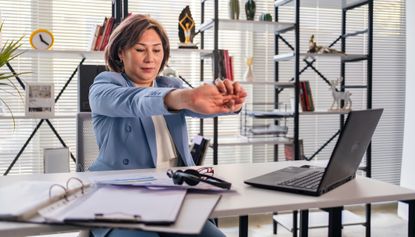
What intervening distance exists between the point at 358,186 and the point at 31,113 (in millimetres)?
2015

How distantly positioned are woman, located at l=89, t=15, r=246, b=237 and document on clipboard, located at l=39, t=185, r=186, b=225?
141mm

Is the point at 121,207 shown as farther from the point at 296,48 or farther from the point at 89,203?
the point at 296,48

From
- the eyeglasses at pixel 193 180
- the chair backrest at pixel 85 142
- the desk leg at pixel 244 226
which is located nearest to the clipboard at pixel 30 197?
the eyeglasses at pixel 193 180

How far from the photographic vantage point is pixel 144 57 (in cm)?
153

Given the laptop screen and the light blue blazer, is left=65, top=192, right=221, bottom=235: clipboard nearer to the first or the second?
the laptop screen

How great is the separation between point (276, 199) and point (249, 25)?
7.16ft

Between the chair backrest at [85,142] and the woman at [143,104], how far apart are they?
608 millimetres

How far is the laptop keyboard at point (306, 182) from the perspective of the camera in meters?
1.13

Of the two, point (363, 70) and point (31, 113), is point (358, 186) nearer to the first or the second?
point (31, 113)

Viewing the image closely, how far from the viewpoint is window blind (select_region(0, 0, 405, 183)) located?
10.1ft

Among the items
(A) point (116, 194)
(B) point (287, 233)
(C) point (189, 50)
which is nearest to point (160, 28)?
(A) point (116, 194)

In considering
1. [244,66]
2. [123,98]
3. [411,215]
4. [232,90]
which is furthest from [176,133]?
[244,66]

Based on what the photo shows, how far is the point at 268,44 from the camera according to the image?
11.7 feet

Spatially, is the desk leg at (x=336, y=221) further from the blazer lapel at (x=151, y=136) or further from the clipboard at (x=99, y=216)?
the blazer lapel at (x=151, y=136)
